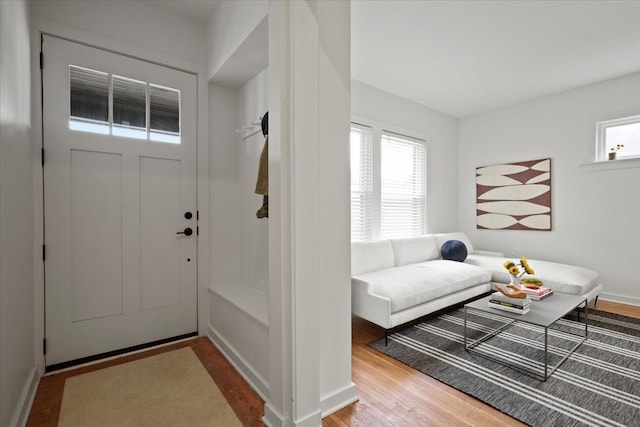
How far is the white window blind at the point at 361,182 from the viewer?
3811mm

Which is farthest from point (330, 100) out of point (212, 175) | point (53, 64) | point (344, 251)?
point (53, 64)

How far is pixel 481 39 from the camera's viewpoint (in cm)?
286

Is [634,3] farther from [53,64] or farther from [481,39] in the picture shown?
[53,64]

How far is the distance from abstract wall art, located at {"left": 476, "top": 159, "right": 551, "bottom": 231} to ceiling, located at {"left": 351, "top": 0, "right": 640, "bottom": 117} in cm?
107

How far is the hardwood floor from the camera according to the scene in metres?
1.64

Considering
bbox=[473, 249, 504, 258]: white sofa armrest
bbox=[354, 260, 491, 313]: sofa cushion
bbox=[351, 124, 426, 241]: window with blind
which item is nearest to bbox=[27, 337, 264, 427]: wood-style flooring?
bbox=[354, 260, 491, 313]: sofa cushion

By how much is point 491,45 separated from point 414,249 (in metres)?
2.39

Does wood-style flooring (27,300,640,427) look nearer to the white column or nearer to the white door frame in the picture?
the white column

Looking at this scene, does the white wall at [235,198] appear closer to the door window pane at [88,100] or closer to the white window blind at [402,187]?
the door window pane at [88,100]

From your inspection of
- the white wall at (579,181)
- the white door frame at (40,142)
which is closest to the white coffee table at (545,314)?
the white wall at (579,181)

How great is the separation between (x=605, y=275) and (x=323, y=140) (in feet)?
14.0

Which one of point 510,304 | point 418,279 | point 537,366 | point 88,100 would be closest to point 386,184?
point 418,279

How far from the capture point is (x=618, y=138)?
3.71m

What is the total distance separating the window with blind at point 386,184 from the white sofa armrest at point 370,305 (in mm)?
1068
